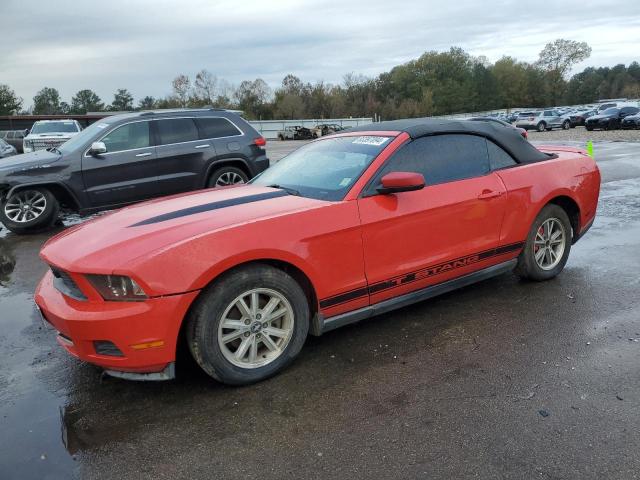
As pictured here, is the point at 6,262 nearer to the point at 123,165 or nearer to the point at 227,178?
the point at 123,165

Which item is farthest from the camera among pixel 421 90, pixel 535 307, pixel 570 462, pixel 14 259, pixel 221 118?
pixel 421 90

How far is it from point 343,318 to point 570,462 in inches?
63.1

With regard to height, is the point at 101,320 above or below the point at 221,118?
below

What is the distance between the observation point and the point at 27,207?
321 inches

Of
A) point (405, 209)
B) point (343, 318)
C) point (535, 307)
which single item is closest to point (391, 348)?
point (343, 318)

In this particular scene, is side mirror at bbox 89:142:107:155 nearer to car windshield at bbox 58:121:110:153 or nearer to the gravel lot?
car windshield at bbox 58:121:110:153

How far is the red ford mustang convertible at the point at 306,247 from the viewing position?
2.92m

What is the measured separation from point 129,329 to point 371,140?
92.0 inches

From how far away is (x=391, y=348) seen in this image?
12.1ft

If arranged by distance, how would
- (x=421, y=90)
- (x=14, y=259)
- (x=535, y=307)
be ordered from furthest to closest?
(x=421, y=90)
(x=14, y=259)
(x=535, y=307)

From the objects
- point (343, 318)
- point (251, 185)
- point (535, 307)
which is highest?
point (251, 185)

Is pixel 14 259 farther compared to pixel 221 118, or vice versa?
pixel 221 118

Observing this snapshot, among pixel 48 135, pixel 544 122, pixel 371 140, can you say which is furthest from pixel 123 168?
pixel 544 122

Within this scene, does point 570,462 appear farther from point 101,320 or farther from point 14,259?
point 14,259
